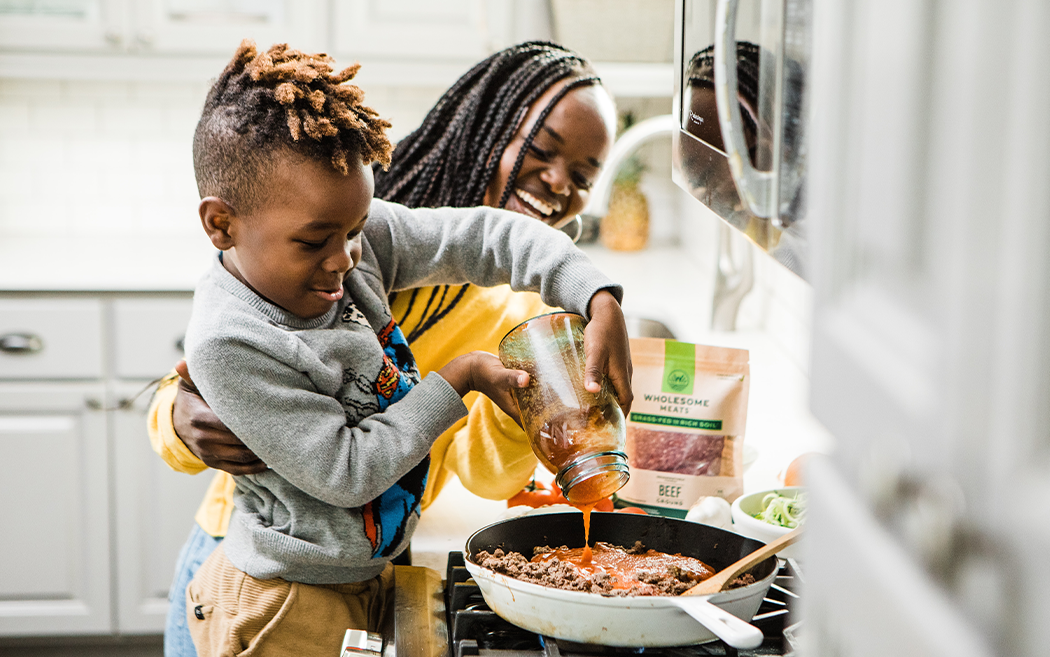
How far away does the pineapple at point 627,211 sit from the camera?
314 cm

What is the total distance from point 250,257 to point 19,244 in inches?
93.9

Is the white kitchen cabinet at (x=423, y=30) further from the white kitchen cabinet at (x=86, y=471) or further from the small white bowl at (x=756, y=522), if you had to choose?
the small white bowl at (x=756, y=522)

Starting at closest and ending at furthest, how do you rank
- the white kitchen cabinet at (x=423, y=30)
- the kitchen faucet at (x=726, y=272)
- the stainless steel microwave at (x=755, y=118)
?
1. the stainless steel microwave at (x=755, y=118)
2. the kitchen faucet at (x=726, y=272)
3. the white kitchen cabinet at (x=423, y=30)

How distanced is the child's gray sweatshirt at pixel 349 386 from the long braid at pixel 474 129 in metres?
0.29

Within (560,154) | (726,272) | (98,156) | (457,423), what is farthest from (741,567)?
(98,156)

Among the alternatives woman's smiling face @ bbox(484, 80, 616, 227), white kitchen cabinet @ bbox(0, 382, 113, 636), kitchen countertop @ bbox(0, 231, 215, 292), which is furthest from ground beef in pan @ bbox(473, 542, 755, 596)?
white kitchen cabinet @ bbox(0, 382, 113, 636)

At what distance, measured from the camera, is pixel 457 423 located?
4.28ft

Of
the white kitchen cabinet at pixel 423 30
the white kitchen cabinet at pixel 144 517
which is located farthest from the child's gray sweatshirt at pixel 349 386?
the white kitchen cabinet at pixel 423 30

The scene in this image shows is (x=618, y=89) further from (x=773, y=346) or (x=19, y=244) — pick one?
(x=19, y=244)

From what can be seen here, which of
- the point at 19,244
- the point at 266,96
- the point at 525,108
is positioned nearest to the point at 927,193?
the point at 266,96

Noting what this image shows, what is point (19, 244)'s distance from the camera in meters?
2.93

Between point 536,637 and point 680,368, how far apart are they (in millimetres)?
425

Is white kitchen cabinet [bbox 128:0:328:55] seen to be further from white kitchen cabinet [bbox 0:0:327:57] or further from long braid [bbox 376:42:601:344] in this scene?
long braid [bbox 376:42:601:344]

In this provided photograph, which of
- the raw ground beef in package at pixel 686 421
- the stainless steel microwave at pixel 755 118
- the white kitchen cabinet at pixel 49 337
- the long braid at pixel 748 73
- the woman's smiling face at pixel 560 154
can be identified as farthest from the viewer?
the white kitchen cabinet at pixel 49 337
